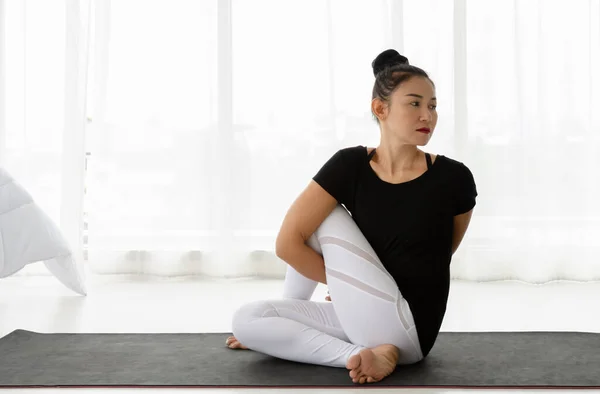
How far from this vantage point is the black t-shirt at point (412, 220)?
1.73m

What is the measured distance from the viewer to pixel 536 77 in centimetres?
337

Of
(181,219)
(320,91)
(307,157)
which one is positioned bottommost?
(181,219)

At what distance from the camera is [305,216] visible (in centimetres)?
172

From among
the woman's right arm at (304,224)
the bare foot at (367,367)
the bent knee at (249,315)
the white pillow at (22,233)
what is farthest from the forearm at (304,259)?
the white pillow at (22,233)

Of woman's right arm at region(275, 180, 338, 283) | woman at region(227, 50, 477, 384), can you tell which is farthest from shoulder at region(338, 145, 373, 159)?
woman's right arm at region(275, 180, 338, 283)

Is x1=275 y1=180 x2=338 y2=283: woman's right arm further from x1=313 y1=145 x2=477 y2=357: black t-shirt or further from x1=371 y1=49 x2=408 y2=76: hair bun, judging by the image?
x1=371 y1=49 x2=408 y2=76: hair bun

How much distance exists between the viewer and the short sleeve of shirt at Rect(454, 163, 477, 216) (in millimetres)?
1761

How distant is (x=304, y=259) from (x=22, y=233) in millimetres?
1350

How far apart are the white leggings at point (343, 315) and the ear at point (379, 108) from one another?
244 millimetres

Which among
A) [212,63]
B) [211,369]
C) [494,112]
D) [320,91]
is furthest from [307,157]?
[211,369]

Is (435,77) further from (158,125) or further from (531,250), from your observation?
(158,125)

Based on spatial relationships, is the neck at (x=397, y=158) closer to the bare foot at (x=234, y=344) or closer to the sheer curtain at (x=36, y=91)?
the bare foot at (x=234, y=344)

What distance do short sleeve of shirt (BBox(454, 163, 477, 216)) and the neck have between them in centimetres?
11

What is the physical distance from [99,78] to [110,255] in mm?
805
